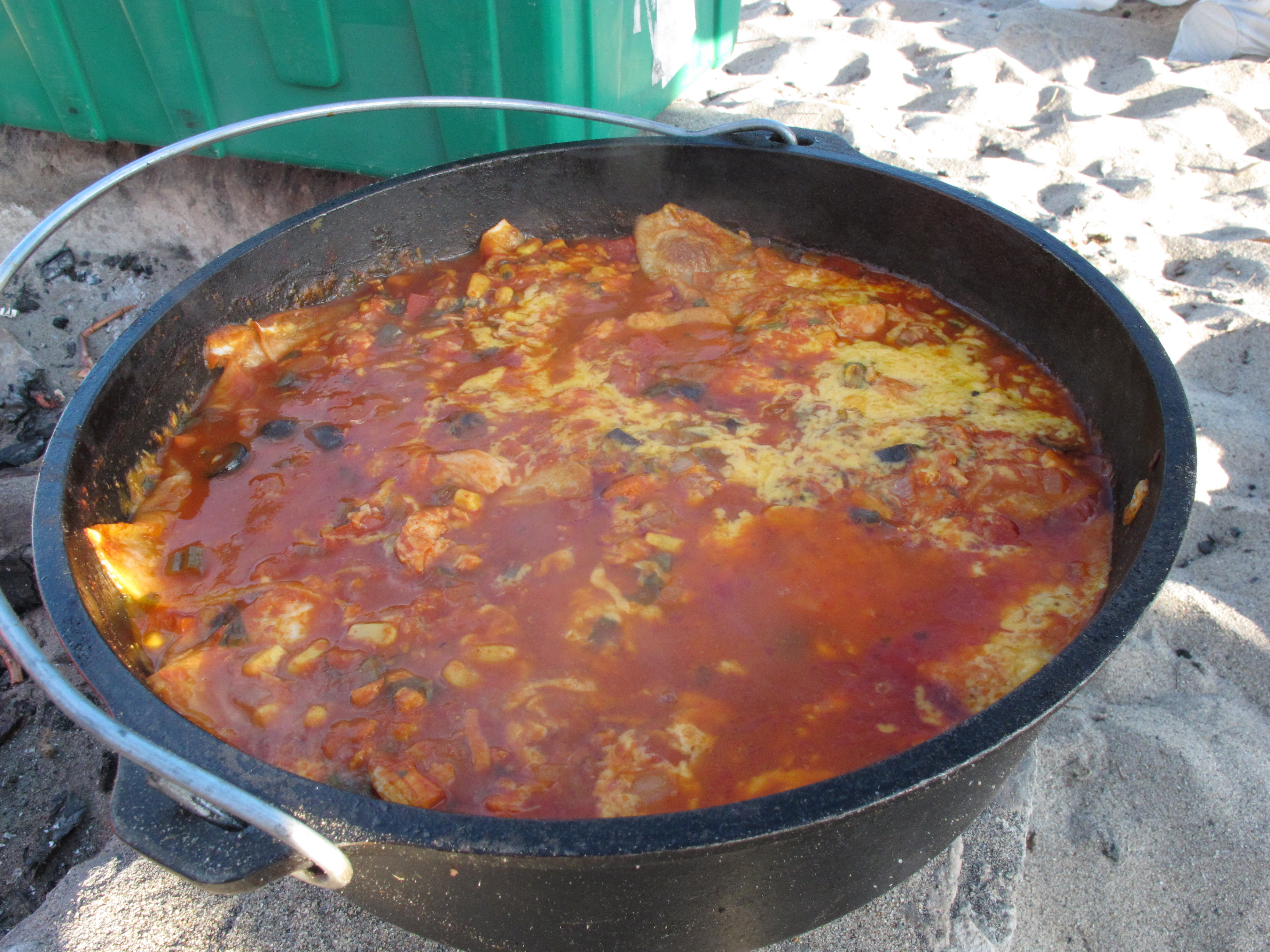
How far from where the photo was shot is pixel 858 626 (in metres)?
1.87

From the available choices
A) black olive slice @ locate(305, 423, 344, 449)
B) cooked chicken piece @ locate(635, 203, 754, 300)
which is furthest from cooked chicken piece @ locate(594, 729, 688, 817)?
cooked chicken piece @ locate(635, 203, 754, 300)

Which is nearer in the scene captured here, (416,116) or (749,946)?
(749,946)

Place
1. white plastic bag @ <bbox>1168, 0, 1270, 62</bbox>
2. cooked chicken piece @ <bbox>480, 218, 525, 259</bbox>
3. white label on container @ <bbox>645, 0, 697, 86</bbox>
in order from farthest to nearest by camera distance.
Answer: white plastic bag @ <bbox>1168, 0, 1270, 62</bbox> → white label on container @ <bbox>645, 0, 697, 86</bbox> → cooked chicken piece @ <bbox>480, 218, 525, 259</bbox>

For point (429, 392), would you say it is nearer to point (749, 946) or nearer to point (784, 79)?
point (749, 946)

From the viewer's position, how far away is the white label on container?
410 cm

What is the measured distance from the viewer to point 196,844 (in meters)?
1.23

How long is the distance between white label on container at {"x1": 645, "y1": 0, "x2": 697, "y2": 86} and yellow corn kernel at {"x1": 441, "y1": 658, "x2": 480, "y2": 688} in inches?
130

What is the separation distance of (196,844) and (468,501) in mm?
1061

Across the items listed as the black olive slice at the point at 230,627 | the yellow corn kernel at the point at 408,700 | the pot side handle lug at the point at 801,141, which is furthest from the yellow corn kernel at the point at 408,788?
the pot side handle lug at the point at 801,141

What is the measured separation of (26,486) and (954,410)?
325 centimetres

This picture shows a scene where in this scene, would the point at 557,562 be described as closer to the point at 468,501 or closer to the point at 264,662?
the point at 468,501

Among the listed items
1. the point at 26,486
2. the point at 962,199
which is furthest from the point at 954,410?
the point at 26,486

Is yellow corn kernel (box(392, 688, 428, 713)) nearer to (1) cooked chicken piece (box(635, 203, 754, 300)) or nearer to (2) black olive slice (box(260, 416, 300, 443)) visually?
(2) black olive slice (box(260, 416, 300, 443))

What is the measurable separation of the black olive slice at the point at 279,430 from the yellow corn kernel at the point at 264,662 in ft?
2.57
